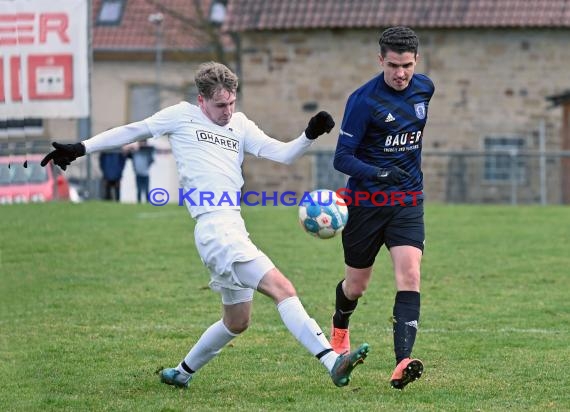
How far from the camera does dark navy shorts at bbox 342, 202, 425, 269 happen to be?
8.34 m

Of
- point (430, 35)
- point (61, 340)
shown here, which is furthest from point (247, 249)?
point (430, 35)

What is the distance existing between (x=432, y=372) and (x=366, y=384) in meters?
0.62

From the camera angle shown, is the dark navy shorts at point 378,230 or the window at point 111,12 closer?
the dark navy shorts at point 378,230

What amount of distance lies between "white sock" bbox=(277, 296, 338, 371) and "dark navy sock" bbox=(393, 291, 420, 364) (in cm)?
50

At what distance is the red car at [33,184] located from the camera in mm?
25297

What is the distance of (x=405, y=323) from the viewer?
8.05 m

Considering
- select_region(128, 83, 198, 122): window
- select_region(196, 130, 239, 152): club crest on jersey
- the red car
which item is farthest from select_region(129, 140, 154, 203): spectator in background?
select_region(128, 83, 198, 122): window

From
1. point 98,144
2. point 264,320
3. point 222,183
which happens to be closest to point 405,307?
point 222,183

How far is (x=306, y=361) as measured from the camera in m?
9.34

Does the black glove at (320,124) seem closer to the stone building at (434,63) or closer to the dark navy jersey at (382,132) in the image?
the dark navy jersey at (382,132)

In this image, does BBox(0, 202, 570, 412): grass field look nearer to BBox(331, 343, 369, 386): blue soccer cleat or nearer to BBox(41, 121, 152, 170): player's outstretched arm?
BBox(331, 343, 369, 386): blue soccer cleat

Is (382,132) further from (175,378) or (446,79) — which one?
(446,79)

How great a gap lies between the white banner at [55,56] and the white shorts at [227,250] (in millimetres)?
16909

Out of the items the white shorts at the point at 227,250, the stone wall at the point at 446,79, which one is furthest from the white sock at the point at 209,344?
the stone wall at the point at 446,79
